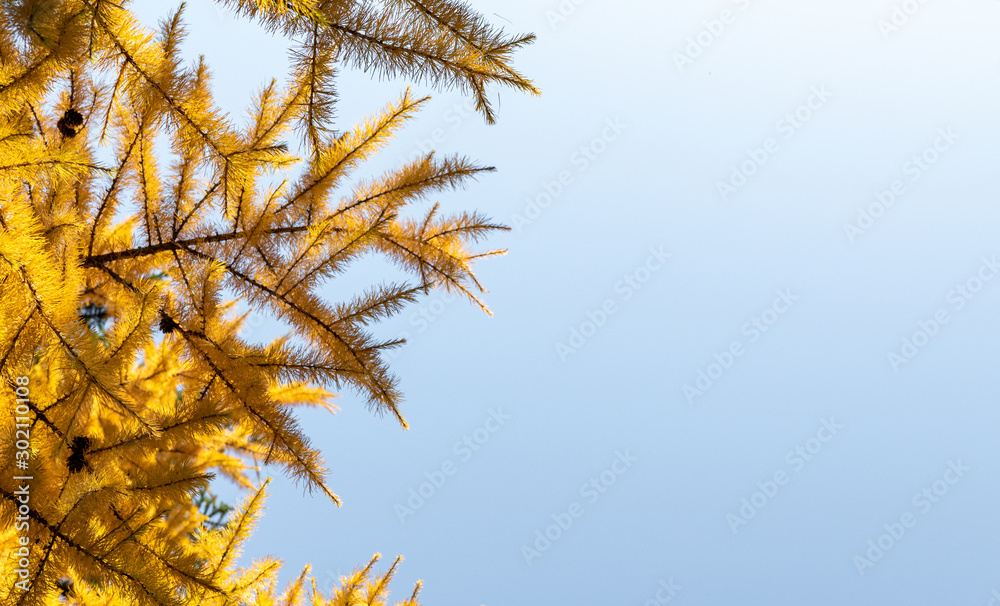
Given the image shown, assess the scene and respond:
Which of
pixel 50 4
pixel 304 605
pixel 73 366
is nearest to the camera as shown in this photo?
pixel 50 4

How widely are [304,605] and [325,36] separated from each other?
2.06m

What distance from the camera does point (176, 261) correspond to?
6.80ft

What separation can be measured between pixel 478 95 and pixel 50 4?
2.95 ft

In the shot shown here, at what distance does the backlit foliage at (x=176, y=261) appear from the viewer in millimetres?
1359

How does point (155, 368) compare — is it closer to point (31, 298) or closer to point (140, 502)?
point (140, 502)

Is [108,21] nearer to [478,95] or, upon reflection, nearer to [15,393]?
[478,95]

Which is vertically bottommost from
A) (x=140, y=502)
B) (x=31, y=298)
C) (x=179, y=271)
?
(x=140, y=502)

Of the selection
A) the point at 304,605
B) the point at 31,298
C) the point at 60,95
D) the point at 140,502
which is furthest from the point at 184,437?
the point at 60,95

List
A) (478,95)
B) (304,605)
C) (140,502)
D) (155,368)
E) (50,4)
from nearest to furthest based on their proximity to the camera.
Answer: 1. (50,4)
2. (478,95)
3. (140,502)
4. (304,605)
5. (155,368)

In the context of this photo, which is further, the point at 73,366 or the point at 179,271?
the point at 179,271

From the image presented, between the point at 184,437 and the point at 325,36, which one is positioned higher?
the point at 325,36

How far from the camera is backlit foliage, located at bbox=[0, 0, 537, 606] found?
1.36m

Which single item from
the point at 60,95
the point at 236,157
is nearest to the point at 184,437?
the point at 236,157

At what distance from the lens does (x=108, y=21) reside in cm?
131
